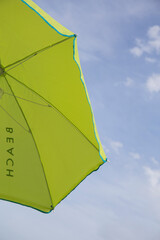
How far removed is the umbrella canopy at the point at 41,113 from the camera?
5.29m

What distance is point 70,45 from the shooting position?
540 cm

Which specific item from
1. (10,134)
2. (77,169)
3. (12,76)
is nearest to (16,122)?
(10,134)

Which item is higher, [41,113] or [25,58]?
[25,58]

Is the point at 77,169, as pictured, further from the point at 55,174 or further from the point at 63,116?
the point at 63,116

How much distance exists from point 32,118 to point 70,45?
130 centimetres

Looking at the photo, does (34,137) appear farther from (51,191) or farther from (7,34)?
(7,34)

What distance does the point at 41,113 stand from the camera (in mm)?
5543

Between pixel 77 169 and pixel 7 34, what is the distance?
2388mm

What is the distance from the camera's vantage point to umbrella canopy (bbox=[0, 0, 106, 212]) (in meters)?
5.29

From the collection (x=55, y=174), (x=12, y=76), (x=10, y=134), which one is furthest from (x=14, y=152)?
(x=12, y=76)

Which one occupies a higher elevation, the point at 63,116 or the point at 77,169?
the point at 63,116

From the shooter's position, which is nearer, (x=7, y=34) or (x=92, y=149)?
(x=7, y=34)

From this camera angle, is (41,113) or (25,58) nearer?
(25,58)

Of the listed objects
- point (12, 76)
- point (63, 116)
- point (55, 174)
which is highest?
point (12, 76)
